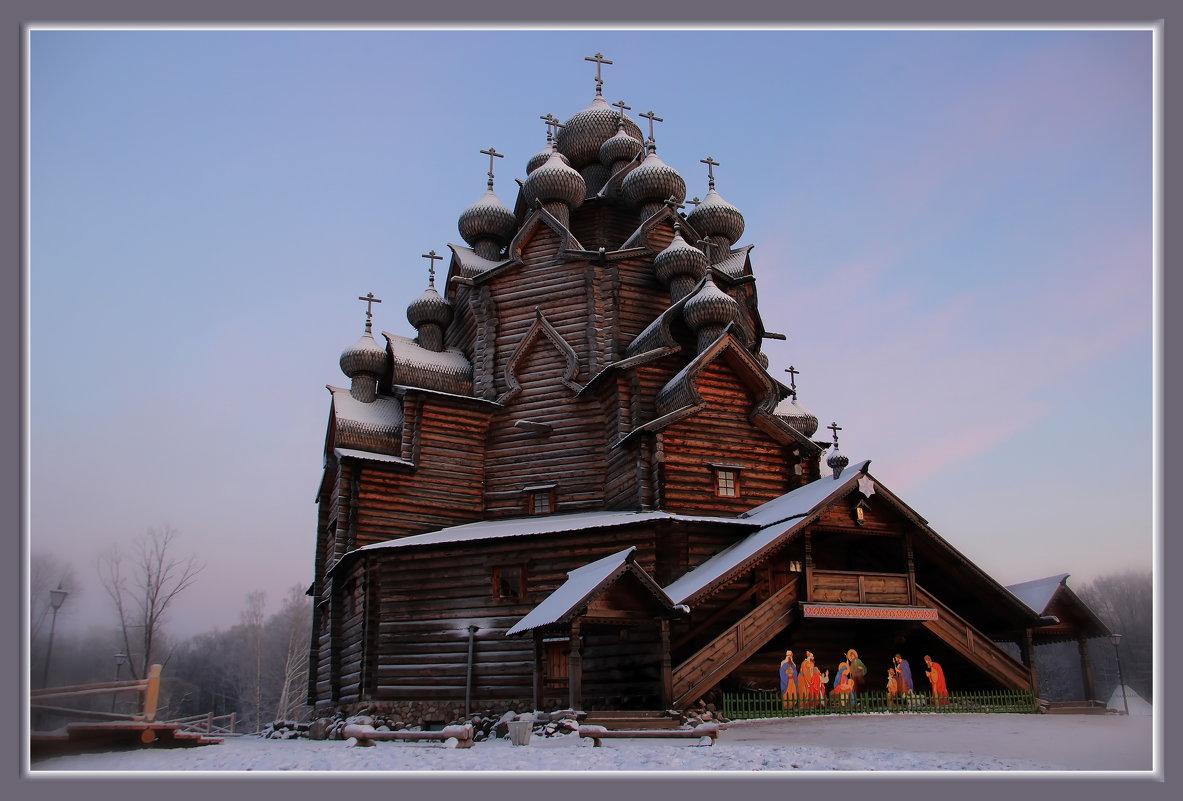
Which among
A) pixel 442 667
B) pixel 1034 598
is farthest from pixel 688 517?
pixel 1034 598

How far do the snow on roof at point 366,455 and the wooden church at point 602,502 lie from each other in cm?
8

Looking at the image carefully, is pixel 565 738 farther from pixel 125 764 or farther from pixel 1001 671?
pixel 1001 671

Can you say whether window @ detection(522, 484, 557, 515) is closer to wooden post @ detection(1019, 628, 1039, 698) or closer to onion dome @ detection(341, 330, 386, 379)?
onion dome @ detection(341, 330, 386, 379)

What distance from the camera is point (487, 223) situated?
2681 centimetres

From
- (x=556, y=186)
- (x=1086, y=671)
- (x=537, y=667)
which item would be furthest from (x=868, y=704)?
(x=556, y=186)

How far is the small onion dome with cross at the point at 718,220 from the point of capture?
27047mm

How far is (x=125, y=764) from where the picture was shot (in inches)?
386

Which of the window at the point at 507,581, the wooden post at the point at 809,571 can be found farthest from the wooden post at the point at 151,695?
the wooden post at the point at 809,571

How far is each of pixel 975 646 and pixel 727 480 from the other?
19.4 ft

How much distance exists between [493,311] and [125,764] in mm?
16037

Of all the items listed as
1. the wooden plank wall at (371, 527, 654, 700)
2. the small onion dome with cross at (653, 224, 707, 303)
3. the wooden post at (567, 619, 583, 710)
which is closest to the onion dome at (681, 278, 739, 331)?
the small onion dome with cross at (653, 224, 707, 303)

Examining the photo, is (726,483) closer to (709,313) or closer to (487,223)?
(709,313)

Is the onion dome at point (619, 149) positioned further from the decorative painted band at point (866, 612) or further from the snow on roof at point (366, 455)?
the decorative painted band at point (866, 612)

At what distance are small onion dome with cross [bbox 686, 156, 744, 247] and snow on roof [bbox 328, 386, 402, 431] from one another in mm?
10231
